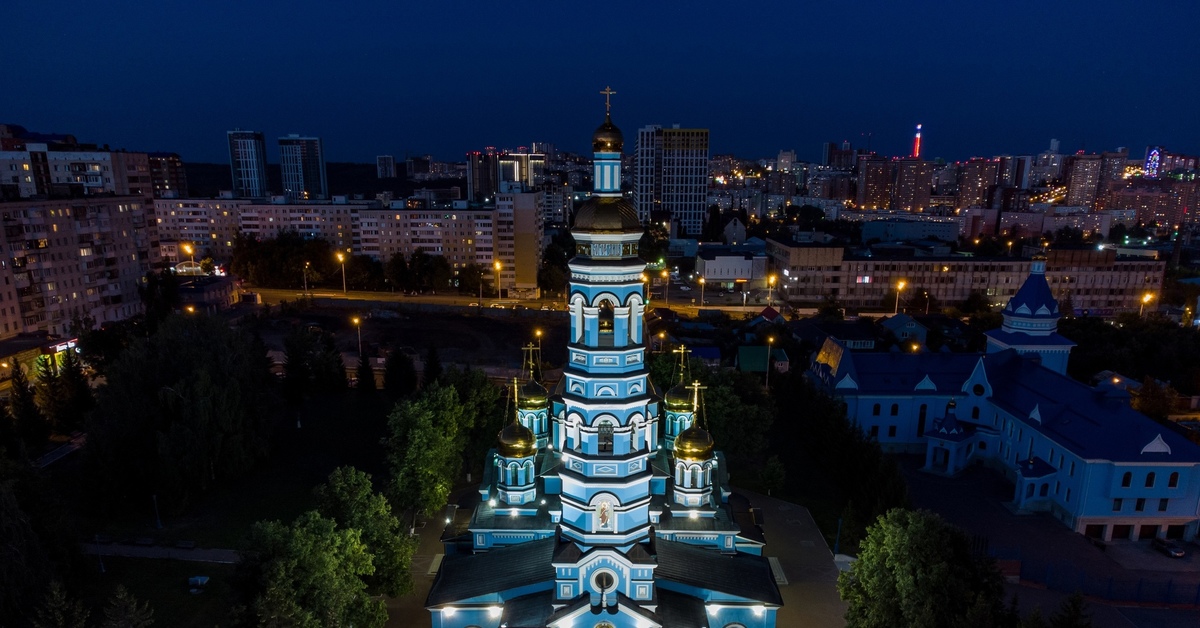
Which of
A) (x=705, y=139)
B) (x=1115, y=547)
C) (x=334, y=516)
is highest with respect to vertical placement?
(x=705, y=139)

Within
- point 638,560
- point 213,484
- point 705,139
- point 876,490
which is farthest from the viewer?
point 705,139

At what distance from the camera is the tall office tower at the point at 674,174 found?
120 m

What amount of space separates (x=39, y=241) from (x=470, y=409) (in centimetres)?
4197

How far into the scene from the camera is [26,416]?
30297 mm

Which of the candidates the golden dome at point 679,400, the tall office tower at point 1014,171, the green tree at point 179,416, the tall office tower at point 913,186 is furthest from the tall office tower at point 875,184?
the green tree at point 179,416

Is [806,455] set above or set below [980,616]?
below

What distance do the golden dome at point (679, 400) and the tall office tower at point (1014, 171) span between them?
168693 mm

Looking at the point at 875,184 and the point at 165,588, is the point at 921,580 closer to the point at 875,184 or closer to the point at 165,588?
the point at 165,588

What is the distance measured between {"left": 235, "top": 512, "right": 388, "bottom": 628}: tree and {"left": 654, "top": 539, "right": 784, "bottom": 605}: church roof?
8.37 meters

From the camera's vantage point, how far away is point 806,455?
3366cm

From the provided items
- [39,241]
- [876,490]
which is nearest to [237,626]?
[876,490]

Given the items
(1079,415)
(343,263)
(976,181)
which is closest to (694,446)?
(1079,415)

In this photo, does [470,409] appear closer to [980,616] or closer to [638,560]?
[638,560]

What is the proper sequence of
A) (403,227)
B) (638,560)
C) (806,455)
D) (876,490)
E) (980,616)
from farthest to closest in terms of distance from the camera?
1. (403,227)
2. (806,455)
3. (876,490)
4. (638,560)
5. (980,616)
